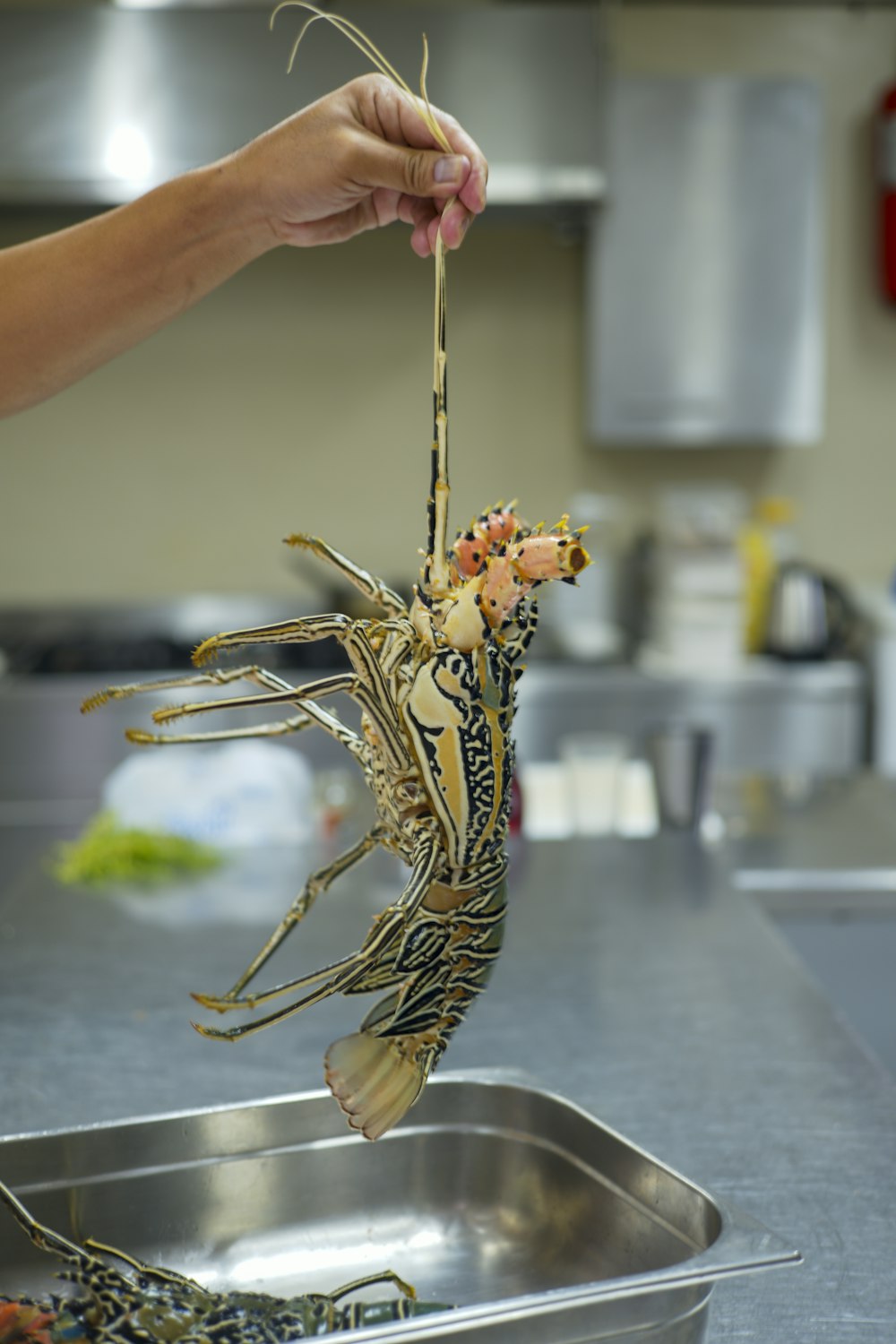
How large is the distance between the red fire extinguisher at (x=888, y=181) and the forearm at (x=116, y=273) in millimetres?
3250

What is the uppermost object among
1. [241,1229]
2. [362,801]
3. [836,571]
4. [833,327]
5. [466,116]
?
[466,116]

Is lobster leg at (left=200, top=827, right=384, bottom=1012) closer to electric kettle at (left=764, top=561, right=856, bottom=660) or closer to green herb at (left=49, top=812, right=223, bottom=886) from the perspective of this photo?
green herb at (left=49, top=812, right=223, bottom=886)

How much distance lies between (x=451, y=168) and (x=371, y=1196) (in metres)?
0.67

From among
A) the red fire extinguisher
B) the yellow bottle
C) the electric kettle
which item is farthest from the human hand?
the red fire extinguisher

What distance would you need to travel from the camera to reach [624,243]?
146 inches

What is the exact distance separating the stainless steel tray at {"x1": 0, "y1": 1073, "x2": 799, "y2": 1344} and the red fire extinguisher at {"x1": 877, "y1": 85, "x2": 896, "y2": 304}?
3.45m

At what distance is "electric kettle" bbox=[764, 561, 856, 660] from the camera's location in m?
3.62

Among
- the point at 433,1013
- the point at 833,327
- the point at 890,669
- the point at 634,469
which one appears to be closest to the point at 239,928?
the point at 433,1013

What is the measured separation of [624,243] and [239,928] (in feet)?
8.42

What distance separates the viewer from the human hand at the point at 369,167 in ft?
2.91

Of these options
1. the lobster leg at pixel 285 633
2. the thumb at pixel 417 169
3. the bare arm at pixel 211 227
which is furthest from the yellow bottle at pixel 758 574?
the lobster leg at pixel 285 633

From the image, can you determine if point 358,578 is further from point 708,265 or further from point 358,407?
point 358,407

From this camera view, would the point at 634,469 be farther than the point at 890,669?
Yes

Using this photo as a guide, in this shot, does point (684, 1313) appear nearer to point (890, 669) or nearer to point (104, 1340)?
point (104, 1340)
